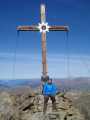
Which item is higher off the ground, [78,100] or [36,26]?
[36,26]

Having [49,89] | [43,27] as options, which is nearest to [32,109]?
[49,89]

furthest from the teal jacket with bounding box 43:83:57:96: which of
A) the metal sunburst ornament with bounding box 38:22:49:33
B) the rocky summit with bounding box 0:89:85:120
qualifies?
the metal sunburst ornament with bounding box 38:22:49:33

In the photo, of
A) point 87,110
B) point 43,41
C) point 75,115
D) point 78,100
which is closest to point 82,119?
point 75,115

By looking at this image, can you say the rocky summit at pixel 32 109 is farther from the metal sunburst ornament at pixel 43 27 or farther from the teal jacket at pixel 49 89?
the metal sunburst ornament at pixel 43 27

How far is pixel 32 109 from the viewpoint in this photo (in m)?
21.6

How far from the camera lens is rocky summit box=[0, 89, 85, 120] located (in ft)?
63.3

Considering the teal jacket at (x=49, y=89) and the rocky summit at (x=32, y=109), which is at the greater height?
the teal jacket at (x=49, y=89)

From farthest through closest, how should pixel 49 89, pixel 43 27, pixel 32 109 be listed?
pixel 43 27, pixel 32 109, pixel 49 89

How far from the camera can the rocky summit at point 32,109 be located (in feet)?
63.3

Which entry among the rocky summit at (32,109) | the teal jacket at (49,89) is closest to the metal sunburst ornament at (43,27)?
the rocky summit at (32,109)

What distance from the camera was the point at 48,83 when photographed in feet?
67.8

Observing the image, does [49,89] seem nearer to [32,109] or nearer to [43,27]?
[32,109]

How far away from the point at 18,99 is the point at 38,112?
3.14m

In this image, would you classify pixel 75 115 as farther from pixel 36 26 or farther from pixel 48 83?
pixel 36 26
